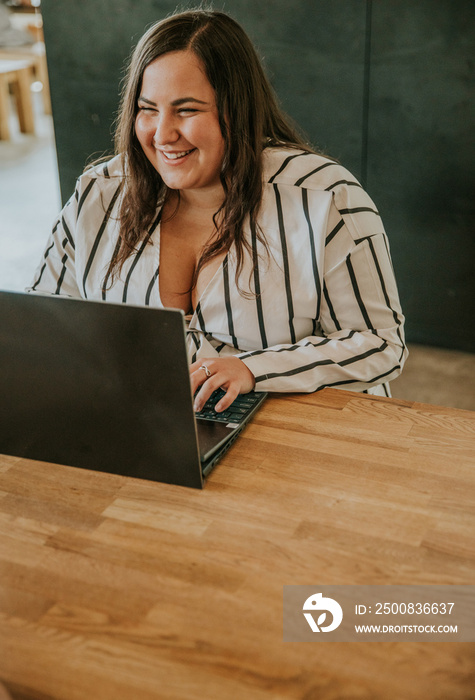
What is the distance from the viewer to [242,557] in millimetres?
884

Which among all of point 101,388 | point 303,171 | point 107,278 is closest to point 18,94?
point 107,278

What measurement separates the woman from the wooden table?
10.6 inches

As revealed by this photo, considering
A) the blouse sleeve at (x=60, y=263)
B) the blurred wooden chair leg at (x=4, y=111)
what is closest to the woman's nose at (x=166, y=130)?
the blouse sleeve at (x=60, y=263)

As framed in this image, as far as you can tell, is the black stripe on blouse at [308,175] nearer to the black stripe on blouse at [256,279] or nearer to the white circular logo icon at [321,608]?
the black stripe on blouse at [256,279]

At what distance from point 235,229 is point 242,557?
0.77 metres

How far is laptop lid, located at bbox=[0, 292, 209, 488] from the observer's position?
90cm

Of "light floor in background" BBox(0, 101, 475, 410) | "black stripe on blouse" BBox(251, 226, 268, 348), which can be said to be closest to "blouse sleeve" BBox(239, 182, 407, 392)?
"black stripe on blouse" BBox(251, 226, 268, 348)

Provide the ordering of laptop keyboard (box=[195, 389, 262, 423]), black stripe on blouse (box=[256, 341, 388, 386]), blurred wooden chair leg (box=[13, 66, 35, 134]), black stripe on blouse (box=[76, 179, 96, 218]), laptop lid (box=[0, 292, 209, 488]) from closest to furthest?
laptop lid (box=[0, 292, 209, 488]), laptop keyboard (box=[195, 389, 262, 423]), black stripe on blouse (box=[256, 341, 388, 386]), black stripe on blouse (box=[76, 179, 96, 218]), blurred wooden chair leg (box=[13, 66, 35, 134])

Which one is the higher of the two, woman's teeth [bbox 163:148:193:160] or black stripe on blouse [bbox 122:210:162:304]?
woman's teeth [bbox 163:148:193:160]

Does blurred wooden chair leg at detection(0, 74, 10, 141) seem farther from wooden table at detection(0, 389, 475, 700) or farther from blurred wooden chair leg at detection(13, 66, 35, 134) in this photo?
wooden table at detection(0, 389, 475, 700)

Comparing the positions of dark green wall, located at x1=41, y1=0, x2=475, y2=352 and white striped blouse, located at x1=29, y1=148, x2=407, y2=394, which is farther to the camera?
dark green wall, located at x1=41, y1=0, x2=475, y2=352

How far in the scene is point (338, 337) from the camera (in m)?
1.42

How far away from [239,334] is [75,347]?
60cm

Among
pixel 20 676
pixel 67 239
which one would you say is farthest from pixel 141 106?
pixel 20 676
